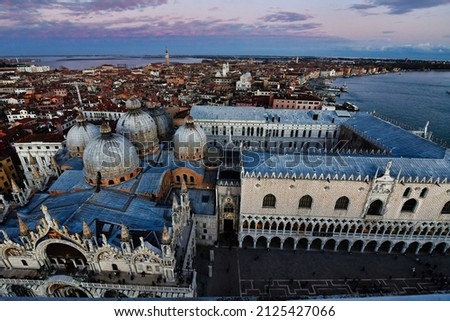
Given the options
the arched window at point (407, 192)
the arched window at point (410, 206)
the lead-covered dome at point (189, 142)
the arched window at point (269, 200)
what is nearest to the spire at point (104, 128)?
the lead-covered dome at point (189, 142)

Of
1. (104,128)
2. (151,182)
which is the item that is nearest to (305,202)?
(151,182)

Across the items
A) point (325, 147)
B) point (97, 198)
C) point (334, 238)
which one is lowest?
point (334, 238)

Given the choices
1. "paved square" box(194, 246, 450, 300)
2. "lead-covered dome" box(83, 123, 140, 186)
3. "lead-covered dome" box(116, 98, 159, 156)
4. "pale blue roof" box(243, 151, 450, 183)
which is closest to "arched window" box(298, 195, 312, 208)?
"pale blue roof" box(243, 151, 450, 183)

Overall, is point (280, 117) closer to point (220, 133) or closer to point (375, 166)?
point (220, 133)

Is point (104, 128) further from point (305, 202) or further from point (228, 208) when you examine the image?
point (305, 202)

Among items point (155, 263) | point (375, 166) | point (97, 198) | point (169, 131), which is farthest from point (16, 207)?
point (375, 166)
